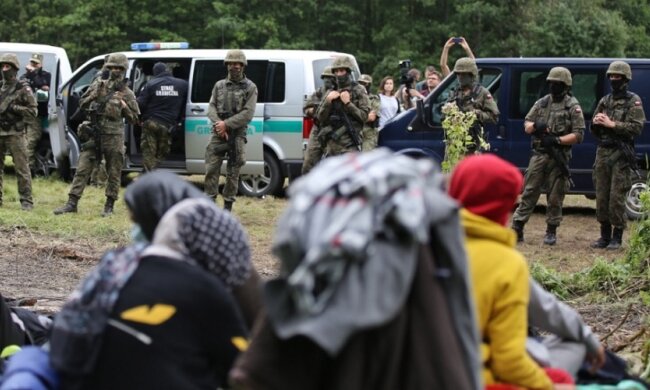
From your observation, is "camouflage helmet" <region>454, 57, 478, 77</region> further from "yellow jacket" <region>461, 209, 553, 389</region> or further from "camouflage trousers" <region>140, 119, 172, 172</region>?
"yellow jacket" <region>461, 209, 553, 389</region>

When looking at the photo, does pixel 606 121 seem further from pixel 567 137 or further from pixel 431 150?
pixel 431 150

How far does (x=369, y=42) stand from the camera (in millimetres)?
28031

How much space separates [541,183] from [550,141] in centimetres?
46

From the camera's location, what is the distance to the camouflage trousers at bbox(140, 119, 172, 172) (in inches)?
530

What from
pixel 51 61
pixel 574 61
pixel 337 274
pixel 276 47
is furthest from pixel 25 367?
pixel 276 47

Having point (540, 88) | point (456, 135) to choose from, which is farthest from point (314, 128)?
point (456, 135)

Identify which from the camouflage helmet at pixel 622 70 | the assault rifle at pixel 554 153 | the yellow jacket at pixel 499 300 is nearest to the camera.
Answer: the yellow jacket at pixel 499 300

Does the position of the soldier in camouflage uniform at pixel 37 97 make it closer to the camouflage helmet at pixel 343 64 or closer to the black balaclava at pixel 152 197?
the camouflage helmet at pixel 343 64

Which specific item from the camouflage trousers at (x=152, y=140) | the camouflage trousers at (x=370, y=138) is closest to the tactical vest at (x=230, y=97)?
the camouflage trousers at (x=152, y=140)

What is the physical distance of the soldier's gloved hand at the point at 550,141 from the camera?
34.8 feet

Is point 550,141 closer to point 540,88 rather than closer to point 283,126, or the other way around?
point 540,88

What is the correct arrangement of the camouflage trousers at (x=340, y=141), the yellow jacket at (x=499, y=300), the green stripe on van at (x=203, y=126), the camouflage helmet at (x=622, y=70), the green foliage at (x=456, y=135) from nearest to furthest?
1. the yellow jacket at (x=499, y=300)
2. the green foliage at (x=456, y=135)
3. the camouflage helmet at (x=622, y=70)
4. the camouflage trousers at (x=340, y=141)
5. the green stripe on van at (x=203, y=126)

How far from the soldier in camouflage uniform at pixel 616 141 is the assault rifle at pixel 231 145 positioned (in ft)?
13.5

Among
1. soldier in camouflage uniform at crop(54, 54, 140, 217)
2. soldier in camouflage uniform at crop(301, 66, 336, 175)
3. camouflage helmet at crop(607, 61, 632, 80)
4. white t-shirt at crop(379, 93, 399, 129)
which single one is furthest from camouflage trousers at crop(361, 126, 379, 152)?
camouflage helmet at crop(607, 61, 632, 80)
